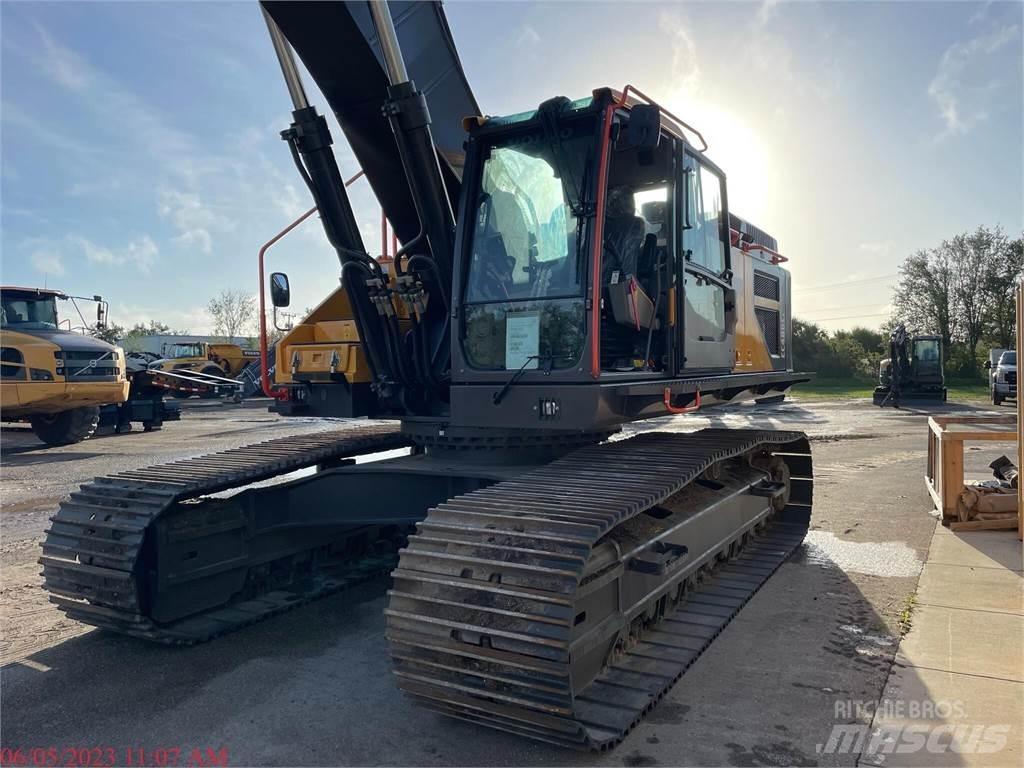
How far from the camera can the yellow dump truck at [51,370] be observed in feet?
45.1

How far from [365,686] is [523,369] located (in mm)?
1795

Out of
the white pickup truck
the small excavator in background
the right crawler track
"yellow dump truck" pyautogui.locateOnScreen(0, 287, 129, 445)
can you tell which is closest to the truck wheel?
"yellow dump truck" pyautogui.locateOnScreen(0, 287, 129, 445)

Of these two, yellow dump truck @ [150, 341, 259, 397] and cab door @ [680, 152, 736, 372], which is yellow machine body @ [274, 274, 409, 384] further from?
yellow dump truck @ [150, 341, 259, 397]

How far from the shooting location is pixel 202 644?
180 inches

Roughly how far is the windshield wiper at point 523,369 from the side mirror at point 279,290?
1.77m

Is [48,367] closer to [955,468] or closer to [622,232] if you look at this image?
[622,232]

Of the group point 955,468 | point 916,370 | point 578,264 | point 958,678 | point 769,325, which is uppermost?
point 578,264

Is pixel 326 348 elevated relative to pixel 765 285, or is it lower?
lower

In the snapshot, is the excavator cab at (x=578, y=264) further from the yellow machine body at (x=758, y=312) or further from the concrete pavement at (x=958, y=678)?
the concrete pavement at (x=958, y=678)

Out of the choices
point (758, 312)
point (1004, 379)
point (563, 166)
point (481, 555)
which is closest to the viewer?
point (481, 555)

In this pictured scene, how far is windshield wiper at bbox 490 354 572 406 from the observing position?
13.9 ft

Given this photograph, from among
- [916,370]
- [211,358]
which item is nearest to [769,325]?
[916,370]

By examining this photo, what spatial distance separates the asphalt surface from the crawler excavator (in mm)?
179

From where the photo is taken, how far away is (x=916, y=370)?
1140 inches
